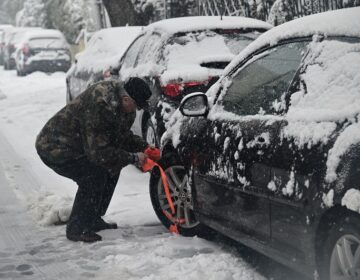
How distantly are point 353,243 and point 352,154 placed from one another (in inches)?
17.5

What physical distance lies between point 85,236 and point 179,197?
82 cm

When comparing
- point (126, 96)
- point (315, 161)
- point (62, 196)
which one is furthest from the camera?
point (62, 196)

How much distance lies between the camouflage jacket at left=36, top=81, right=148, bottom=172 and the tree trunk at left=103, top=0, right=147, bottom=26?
30.6 feet

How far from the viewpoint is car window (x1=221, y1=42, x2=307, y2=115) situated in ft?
12.8

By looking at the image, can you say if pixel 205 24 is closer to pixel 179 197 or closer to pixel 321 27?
pixel 179 197

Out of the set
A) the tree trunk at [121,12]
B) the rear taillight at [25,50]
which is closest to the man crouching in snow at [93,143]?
the tree trunk at [121,12]

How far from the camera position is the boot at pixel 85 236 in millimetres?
5172

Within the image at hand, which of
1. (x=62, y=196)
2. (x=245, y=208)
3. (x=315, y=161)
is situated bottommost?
(x=62, y=196)

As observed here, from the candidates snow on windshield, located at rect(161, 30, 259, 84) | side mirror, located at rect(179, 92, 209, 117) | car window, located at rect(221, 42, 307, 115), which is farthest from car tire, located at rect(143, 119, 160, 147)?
car window, located at rect(221, 42, 307, 115)

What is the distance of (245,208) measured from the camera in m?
4.07

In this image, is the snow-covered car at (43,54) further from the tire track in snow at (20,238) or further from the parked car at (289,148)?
the parked car at (289,148)

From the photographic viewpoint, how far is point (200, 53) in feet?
23.2

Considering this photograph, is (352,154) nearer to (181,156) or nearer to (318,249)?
(318,249)

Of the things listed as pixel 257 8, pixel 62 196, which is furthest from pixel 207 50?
pixel 257 8
